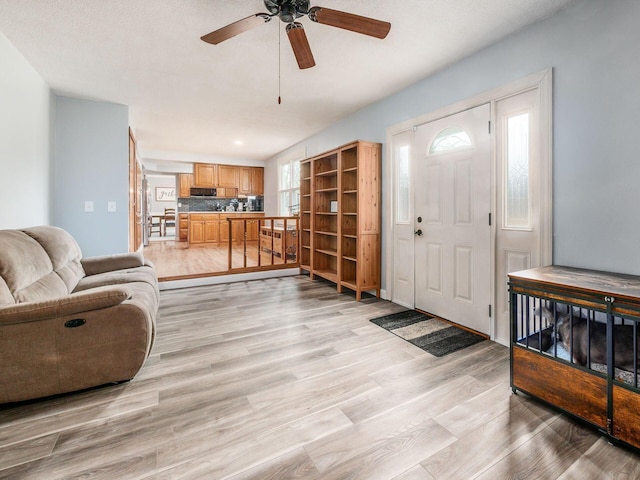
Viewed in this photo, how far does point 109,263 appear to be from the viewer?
3330 mm

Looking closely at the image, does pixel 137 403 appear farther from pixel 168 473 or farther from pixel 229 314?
pixel 229 314

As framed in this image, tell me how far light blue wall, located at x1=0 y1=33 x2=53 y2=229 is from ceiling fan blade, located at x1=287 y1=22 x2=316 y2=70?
2.46m

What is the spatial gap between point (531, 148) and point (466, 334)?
171cm

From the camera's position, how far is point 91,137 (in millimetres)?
4051

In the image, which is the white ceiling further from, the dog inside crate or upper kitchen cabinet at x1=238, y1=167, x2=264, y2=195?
upper kitchen cabinet at x1=238, y1=167, x2=264, y2=195

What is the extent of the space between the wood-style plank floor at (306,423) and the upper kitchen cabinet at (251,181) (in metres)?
7.11

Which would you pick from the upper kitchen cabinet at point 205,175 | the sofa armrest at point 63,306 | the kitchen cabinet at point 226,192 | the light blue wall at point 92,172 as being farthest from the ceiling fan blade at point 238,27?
the kitchen cabinet at point 226,192

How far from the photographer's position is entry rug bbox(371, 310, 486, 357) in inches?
104

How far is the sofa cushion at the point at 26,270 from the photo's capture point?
74.5 inches

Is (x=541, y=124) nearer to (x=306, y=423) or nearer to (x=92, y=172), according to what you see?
(x=306, y=423)

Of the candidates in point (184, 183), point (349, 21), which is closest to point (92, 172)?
point (349, 21)

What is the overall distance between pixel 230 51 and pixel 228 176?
6571 millimetres

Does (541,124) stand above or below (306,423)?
above

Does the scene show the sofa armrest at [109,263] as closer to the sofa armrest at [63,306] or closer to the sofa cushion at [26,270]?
the sofa cushion at [26,270]
